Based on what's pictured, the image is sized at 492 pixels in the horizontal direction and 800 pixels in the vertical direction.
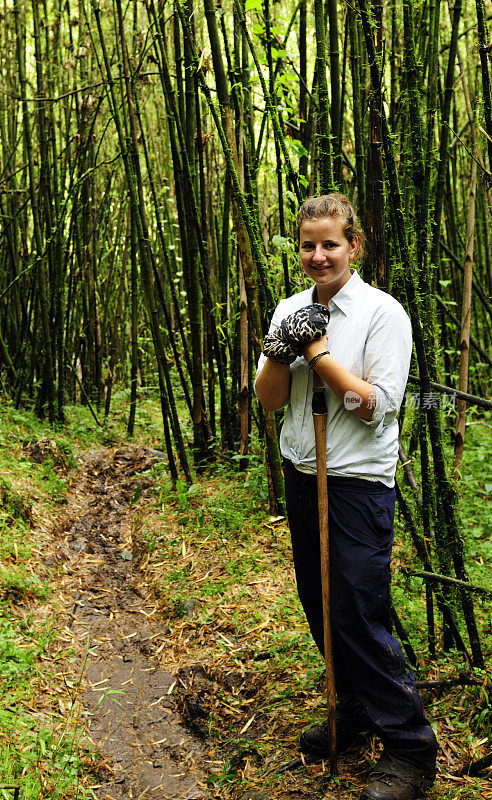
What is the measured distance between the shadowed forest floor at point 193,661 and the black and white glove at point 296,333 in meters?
1.11

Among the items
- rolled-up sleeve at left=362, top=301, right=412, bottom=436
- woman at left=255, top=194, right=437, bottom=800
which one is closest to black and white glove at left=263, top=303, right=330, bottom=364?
woman at left=255, top=194, right=437, bottom=800

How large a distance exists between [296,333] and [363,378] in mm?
208

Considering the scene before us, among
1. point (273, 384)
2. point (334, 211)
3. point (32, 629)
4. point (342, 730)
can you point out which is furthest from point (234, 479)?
point (334, 211)

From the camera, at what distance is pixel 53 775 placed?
1937 millimetres

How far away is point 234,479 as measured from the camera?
3.93m

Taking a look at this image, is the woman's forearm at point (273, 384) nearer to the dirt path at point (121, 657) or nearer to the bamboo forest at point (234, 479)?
the bamboo forest at point (234, 479)

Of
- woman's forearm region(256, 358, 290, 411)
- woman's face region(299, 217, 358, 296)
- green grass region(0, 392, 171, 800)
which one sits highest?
woman's face region(299, 217, 358, 296)

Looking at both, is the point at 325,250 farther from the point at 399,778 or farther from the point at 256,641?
the point at 256,641

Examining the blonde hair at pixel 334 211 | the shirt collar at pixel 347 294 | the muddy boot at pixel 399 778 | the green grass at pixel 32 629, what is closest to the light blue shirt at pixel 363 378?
the shirt collar at pixel 347 294

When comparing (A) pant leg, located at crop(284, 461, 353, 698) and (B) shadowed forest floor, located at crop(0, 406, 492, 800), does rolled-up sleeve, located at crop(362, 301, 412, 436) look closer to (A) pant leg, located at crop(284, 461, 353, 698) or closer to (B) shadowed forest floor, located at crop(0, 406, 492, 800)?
(A) pant leg, located at crop(284, 461, 353, 698)

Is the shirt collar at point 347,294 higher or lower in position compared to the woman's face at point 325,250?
lower

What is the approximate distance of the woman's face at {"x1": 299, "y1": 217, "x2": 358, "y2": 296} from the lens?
1642 mm

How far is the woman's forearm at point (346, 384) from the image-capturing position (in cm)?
152

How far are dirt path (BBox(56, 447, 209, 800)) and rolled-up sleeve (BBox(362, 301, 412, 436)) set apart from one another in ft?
4.58
